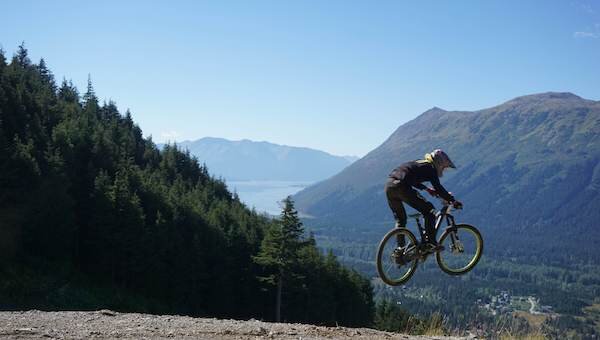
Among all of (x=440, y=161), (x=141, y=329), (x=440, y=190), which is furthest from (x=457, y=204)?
(x=141, y=329)

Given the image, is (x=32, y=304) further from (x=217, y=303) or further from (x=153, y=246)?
(x=217, y=303)

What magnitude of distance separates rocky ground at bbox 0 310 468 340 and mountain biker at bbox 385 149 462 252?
125 inches

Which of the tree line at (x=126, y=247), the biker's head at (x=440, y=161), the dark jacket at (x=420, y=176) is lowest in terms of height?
the tree line at (x=126, y=247)

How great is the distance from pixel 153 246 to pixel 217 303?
9.86 meters

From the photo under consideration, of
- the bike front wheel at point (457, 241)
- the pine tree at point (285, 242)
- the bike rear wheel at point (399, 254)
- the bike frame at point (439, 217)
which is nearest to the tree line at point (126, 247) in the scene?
the pine tree at point (285, 242)

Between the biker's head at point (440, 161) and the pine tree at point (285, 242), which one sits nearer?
the biker's head at point (440, 161)

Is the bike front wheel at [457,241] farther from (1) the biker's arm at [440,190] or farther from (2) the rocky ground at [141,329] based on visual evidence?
(2) the rocky ground at [141,329]

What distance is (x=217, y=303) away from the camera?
156ft

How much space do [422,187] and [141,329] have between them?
8.14 meters

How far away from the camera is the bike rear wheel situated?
506 inches

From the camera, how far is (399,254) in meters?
12.9

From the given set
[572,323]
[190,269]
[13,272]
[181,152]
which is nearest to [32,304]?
[13,272]

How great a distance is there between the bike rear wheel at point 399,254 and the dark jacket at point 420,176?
1.37m

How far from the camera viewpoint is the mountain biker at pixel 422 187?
12391mm
